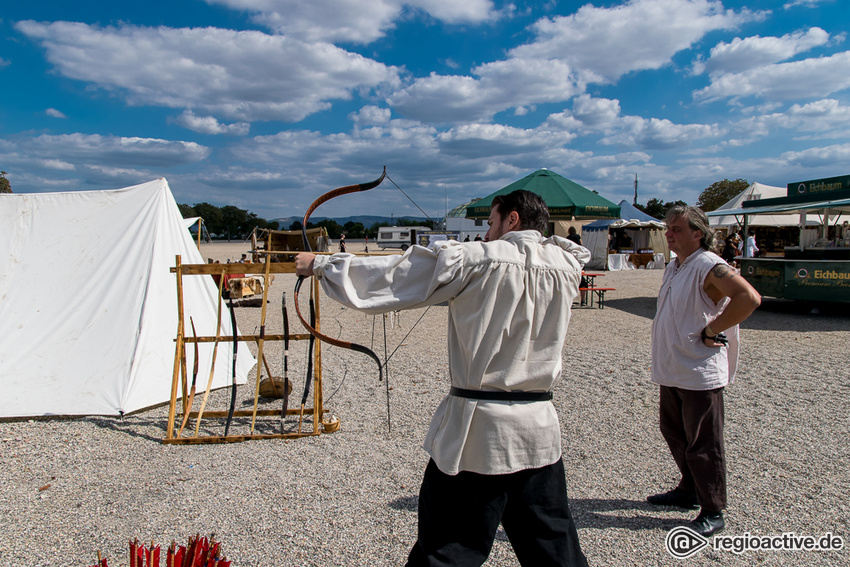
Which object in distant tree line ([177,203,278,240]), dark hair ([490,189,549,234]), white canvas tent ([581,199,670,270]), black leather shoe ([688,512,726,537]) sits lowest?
black leather shoe ([688,512,726,537])

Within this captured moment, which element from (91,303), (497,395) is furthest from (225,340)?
(497,395)

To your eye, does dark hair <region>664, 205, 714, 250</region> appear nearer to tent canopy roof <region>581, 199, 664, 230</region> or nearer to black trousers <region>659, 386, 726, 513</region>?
black trousers <region>659, 386, 726, 513</region>

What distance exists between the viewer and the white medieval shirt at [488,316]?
5.35ft

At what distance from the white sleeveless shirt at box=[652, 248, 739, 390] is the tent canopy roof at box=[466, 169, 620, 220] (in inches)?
402

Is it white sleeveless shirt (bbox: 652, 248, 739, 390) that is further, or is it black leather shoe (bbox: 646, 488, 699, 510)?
black leather shoe (bbox: 646, 488, 699, 510)

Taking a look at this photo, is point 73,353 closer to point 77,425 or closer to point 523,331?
point 77,425

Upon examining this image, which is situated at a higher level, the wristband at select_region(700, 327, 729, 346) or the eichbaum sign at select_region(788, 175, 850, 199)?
the eichbaum sign at select_region(788, 175, 850, 199)

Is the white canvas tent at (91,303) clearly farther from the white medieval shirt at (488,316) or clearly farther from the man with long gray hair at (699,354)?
the man with long gray hair at (699,354)

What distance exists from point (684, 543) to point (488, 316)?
6.37 feet

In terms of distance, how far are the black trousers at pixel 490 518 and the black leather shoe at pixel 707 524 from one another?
125cm

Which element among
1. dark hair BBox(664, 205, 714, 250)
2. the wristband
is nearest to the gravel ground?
the wristband

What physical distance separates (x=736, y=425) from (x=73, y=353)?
583cm

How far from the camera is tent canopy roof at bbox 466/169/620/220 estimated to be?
1335 centimetres

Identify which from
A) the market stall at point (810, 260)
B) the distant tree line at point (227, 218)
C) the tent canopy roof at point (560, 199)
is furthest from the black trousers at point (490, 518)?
the distant tree line at point (227, 218)
